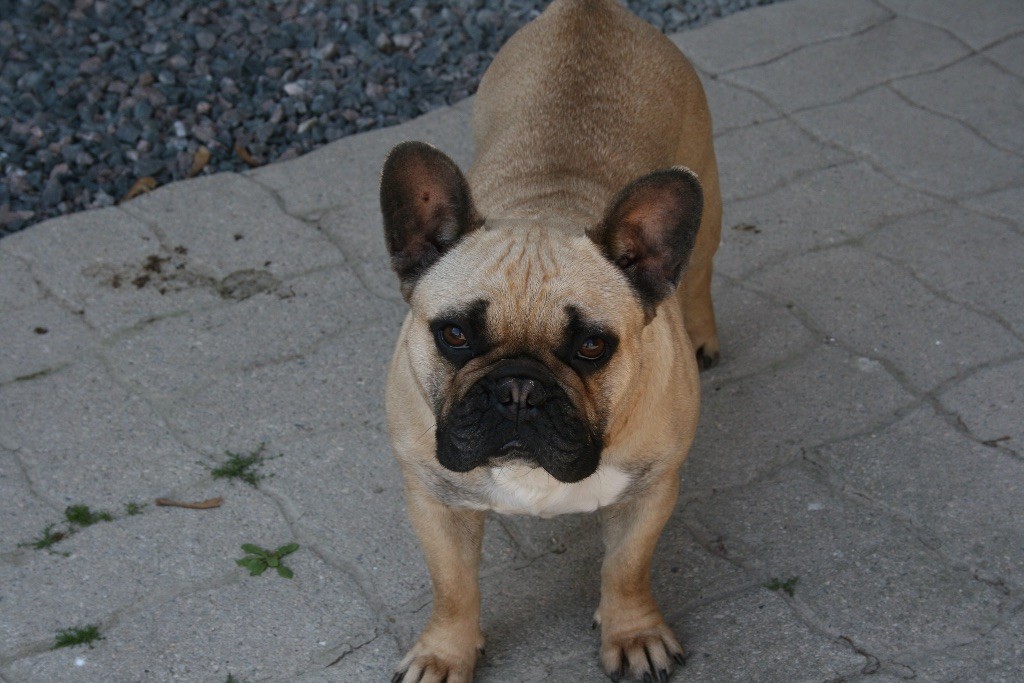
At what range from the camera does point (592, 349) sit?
2.95m

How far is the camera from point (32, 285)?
4.93 metres

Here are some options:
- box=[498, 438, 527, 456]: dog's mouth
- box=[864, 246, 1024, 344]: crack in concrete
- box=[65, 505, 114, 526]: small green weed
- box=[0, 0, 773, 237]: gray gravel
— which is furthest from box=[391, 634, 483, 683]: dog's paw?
box=[0, 0, 773, 237]: gray gravel

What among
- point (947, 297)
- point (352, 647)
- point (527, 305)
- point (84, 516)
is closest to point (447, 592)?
point (352, 647)

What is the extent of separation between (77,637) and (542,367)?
1.63 m

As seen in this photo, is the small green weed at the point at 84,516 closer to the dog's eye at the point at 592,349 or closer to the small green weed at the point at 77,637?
the small green weed at the point at 77,637

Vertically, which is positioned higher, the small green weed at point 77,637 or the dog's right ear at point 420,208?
the dog's right ear at point 420,208

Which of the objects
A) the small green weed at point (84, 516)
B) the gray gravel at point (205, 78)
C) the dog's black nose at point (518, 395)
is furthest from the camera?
the gray gravel at point (205, 78)

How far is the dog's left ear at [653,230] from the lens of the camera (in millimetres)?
2967

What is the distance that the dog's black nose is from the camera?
2.80m

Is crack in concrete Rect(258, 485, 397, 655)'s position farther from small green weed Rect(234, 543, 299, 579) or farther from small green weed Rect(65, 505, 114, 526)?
small green weed Rect(65, 505, 114, 526)

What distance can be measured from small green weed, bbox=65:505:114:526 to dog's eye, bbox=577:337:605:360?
71.2 inches

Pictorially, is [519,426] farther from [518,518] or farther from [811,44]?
[811,44]

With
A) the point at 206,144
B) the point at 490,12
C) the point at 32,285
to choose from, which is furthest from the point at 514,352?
the point at 490,12

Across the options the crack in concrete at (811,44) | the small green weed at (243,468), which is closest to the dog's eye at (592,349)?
the small green weed at (243,468)
